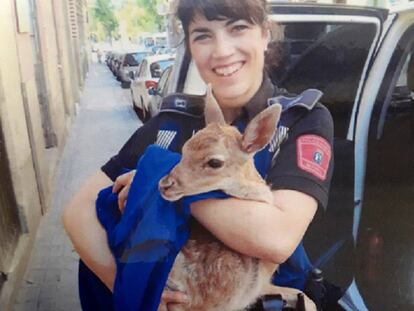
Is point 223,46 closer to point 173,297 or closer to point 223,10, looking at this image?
point 223,10

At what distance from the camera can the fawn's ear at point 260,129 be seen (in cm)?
118

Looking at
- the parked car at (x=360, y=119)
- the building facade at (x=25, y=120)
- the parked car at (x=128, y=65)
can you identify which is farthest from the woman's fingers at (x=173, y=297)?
the building facade at (x=25, y=120)

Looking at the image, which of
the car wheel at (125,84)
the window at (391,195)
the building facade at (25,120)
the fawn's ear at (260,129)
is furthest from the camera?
the building facade at (25,120)

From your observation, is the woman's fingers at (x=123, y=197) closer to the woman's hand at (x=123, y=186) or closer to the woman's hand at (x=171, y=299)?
the woman's hand at (x=123, y=186)

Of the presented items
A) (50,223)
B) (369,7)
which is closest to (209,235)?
(369,7)

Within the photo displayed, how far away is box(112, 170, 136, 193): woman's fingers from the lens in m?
Answer: 1.32

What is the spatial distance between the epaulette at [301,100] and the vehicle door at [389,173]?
0.16 metres

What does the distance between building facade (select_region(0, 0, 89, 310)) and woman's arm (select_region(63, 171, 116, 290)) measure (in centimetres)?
78

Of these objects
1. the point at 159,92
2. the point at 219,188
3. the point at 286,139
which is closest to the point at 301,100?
the point at 286,139

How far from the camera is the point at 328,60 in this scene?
53.4 inches

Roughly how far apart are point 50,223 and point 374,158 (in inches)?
52.1

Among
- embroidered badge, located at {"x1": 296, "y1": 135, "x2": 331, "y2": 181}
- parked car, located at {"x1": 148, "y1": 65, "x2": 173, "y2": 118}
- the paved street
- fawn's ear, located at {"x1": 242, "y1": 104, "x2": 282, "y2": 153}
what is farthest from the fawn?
the paved street

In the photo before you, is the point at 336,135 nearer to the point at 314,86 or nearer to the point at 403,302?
the point at 314,86

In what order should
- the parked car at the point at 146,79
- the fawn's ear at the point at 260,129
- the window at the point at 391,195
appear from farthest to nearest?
the parked car at the point at 146,79, the window at the point at 391,195, the fawn's ear at the point at 260,129
